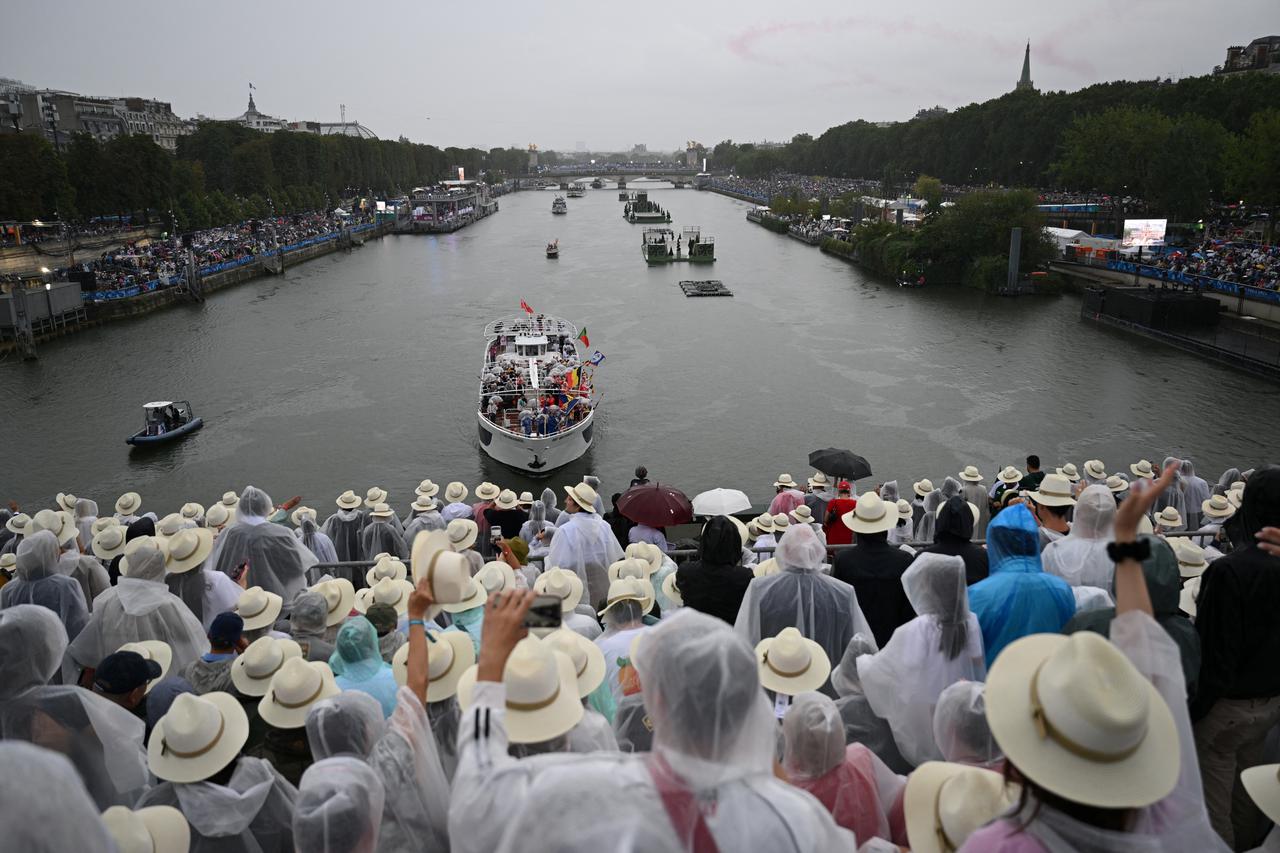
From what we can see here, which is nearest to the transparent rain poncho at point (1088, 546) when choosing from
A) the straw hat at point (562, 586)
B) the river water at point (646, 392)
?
the straw hat at point (562, 586)

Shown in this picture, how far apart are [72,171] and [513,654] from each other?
59.3m

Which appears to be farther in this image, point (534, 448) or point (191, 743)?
point (534, 448)

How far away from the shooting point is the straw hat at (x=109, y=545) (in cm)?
719

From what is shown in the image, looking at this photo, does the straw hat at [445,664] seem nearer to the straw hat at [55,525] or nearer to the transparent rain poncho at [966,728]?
the transparent rain poncho at [966,728]

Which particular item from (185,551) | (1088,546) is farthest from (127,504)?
(1088,546)

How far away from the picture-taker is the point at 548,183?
180875mm

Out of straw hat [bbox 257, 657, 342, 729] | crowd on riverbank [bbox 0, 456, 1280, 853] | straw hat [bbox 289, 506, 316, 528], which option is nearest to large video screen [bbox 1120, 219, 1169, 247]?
crowd on riverbank [bbox 0, 456, 1280, 853]

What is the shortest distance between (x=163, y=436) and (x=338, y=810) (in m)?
22.1

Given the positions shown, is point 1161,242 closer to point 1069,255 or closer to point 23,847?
point 1069,255

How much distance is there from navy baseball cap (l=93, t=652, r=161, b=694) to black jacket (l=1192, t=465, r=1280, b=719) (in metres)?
4.53

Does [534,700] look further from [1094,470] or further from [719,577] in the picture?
[1094,470]

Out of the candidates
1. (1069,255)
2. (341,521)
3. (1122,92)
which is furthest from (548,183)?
(341,521)

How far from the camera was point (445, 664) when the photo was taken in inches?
121

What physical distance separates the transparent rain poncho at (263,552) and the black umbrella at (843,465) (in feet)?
20.9
